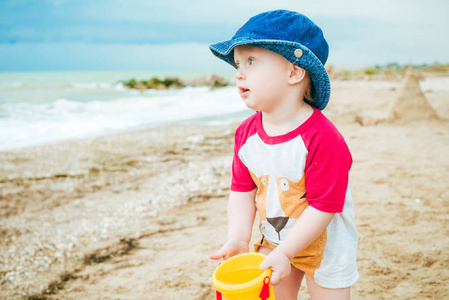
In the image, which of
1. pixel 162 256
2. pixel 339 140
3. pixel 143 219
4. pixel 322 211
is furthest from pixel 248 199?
pixel 143 219

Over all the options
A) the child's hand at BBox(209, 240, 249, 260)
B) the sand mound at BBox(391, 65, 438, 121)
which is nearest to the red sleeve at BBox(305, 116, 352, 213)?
the child's hand at BBox(209, 240, 249, 260)

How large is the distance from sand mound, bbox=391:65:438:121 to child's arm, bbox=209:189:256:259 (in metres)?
5.97

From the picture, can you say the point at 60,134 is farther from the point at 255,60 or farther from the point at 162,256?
the point at 255,60

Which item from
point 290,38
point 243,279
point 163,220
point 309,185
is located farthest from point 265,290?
point 163,220

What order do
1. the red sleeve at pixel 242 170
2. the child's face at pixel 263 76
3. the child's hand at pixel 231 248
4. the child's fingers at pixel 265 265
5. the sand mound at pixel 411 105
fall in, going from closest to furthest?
the child's fingers at pixel 265 265 → the child's face at pixel 263 76 → the child's hand at pixel 231 248 → the red sleeve at pixel 242 170 → the sand mound at pixel 411 105

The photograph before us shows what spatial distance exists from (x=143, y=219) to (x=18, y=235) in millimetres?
1037

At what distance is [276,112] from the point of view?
148 centimetres

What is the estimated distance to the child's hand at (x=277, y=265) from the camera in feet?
4.23

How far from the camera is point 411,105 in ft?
22.1

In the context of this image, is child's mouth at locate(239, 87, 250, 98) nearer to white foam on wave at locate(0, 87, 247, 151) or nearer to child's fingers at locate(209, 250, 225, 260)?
child's fingers at locate(209, 250, 225, 260)

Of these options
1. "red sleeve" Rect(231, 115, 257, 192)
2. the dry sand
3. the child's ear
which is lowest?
the dry sand

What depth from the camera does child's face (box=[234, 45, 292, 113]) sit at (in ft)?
4.62

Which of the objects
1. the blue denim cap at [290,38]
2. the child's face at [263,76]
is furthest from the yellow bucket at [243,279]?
the blue denim cap at [290,38]

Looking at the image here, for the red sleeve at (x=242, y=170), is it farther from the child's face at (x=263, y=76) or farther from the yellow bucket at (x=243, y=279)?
the yellow bucket at (x=243, y=279)
